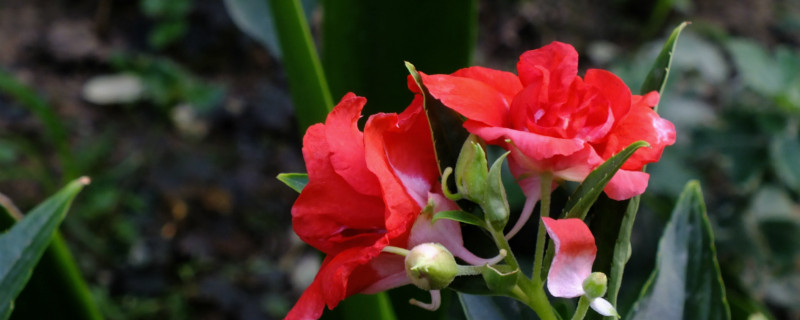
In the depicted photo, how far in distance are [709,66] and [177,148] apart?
1.05 meters

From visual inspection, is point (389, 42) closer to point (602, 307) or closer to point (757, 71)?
point (602, 307)

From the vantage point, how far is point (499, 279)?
33cm

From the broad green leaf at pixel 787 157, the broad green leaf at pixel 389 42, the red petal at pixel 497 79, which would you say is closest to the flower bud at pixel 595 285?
the red petal at pixel 497 79

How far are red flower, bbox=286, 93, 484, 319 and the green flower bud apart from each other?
26mm

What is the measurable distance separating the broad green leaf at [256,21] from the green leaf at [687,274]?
1.50 feet

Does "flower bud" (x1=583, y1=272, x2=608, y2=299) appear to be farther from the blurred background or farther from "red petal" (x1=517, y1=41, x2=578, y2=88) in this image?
the blurred background

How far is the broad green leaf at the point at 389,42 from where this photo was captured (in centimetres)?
68

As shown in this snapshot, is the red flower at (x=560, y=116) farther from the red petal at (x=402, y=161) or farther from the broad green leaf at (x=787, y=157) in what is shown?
the broad green leaf at (x=787, y=157)

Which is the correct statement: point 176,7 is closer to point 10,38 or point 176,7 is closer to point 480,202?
point 10,38

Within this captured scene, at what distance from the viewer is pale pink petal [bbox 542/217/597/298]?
1.06 ft

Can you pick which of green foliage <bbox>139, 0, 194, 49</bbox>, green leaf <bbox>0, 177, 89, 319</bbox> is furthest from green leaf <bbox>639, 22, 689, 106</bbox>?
green foliage <bbox>139, 0, 194, 49</bbox>

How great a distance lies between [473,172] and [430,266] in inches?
1.9

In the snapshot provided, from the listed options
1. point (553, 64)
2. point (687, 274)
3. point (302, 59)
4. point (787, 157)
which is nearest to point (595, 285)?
point (553, 64)

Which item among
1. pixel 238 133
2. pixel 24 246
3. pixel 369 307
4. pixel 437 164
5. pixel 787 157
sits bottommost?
pixel 238 133
